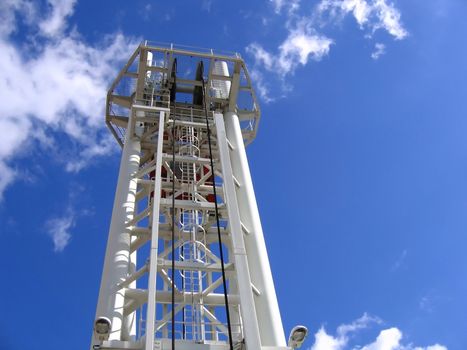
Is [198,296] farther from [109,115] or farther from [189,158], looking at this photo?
[109,115]

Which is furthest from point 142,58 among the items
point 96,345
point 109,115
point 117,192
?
point 96,345

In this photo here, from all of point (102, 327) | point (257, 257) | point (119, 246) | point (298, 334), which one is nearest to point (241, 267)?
point (298, 334)

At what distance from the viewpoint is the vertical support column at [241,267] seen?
9.84 meters

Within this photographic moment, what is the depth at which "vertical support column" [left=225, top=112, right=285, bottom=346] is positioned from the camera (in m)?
12.3

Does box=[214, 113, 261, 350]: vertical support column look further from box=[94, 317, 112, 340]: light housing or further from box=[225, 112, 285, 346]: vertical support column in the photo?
box=[94, 317, 112, 340]: light housing

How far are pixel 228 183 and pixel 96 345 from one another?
5.26m

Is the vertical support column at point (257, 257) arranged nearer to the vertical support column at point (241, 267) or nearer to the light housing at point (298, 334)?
the light housing at point (298, 334)

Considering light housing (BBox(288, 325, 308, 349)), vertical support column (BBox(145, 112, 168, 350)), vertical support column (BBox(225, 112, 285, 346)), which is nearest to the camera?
vertical support column (BBox(145, 112, 168, 350))

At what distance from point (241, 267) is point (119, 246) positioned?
4.29 m

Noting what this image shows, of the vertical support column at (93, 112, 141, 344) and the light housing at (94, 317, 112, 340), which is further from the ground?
the vertical support column at (93, 112, 141, 344)

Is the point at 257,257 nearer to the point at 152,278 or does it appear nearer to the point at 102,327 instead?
the point at 152,278

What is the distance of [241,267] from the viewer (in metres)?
11.2

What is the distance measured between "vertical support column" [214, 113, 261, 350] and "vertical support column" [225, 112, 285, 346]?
6.40 feet

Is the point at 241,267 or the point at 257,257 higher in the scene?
the point at 257,257
